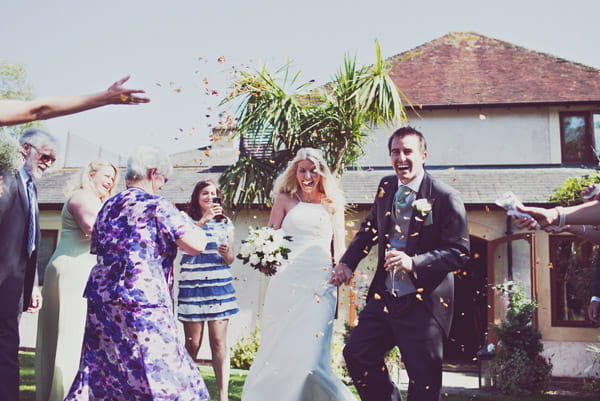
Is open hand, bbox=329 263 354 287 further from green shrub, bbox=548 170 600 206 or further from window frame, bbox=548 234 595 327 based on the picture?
window frame, bbox=548 234 595 327

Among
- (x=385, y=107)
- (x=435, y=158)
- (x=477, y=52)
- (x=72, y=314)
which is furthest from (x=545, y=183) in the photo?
(x=72, y=314)

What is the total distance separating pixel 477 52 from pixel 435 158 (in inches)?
198

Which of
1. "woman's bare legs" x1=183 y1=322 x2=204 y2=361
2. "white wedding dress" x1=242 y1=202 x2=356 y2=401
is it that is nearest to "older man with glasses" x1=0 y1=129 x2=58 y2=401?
"woman's bare legs" x1=183 y1=322 x2=204 y2=361

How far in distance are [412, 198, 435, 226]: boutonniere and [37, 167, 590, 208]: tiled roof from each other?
915 cm

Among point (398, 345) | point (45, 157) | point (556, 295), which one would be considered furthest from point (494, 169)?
point (45, 157)

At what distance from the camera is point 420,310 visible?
383cm

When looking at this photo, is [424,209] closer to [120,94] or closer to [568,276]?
[120,94]

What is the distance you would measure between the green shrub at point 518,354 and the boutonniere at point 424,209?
22.9ft

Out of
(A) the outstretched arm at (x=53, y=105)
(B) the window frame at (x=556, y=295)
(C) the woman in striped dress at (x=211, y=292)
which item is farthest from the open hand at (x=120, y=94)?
(B) the window frame at (x=556, y=295)

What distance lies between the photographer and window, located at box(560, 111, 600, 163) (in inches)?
599

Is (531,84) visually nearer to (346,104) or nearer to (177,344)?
(346,104)

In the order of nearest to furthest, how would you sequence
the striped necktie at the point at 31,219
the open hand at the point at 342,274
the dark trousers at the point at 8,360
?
the dark trousers at the point at 8,360, the striped necktie at the point at 31,219, the open hand at the point at 342,274

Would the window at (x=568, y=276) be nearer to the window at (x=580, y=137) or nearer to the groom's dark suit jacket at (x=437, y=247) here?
the window at (x=580, y=137)

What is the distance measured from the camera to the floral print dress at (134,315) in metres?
3.41
